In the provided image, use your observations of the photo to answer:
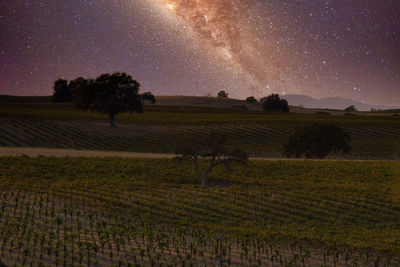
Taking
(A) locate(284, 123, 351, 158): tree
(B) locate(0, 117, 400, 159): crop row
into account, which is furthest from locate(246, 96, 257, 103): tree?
(A) locate(284, 123, 351, 158): tree

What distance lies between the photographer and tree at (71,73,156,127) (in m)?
69.1

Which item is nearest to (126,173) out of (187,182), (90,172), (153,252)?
(90,172)

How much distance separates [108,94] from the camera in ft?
229

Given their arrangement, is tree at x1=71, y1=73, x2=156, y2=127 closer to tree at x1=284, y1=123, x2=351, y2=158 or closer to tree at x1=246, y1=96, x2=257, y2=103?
tree at x1=284, y1=123, x2=351, y2=158

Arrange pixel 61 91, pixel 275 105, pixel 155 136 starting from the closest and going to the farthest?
pixel 155 136, pixel 275 105, pixel 61 91

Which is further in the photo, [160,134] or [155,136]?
[160,134]

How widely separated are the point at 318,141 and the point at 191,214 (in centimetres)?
3127

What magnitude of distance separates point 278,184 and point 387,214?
9442mm

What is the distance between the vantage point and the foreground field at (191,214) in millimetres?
16047

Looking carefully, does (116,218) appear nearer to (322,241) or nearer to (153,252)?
(153,252)

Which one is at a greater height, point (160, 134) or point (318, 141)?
point (318, 141)

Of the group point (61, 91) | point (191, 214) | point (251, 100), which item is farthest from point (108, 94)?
point (251, 100)

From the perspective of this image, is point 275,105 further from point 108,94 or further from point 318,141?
point 318,141

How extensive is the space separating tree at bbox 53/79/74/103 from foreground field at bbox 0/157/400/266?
126m
